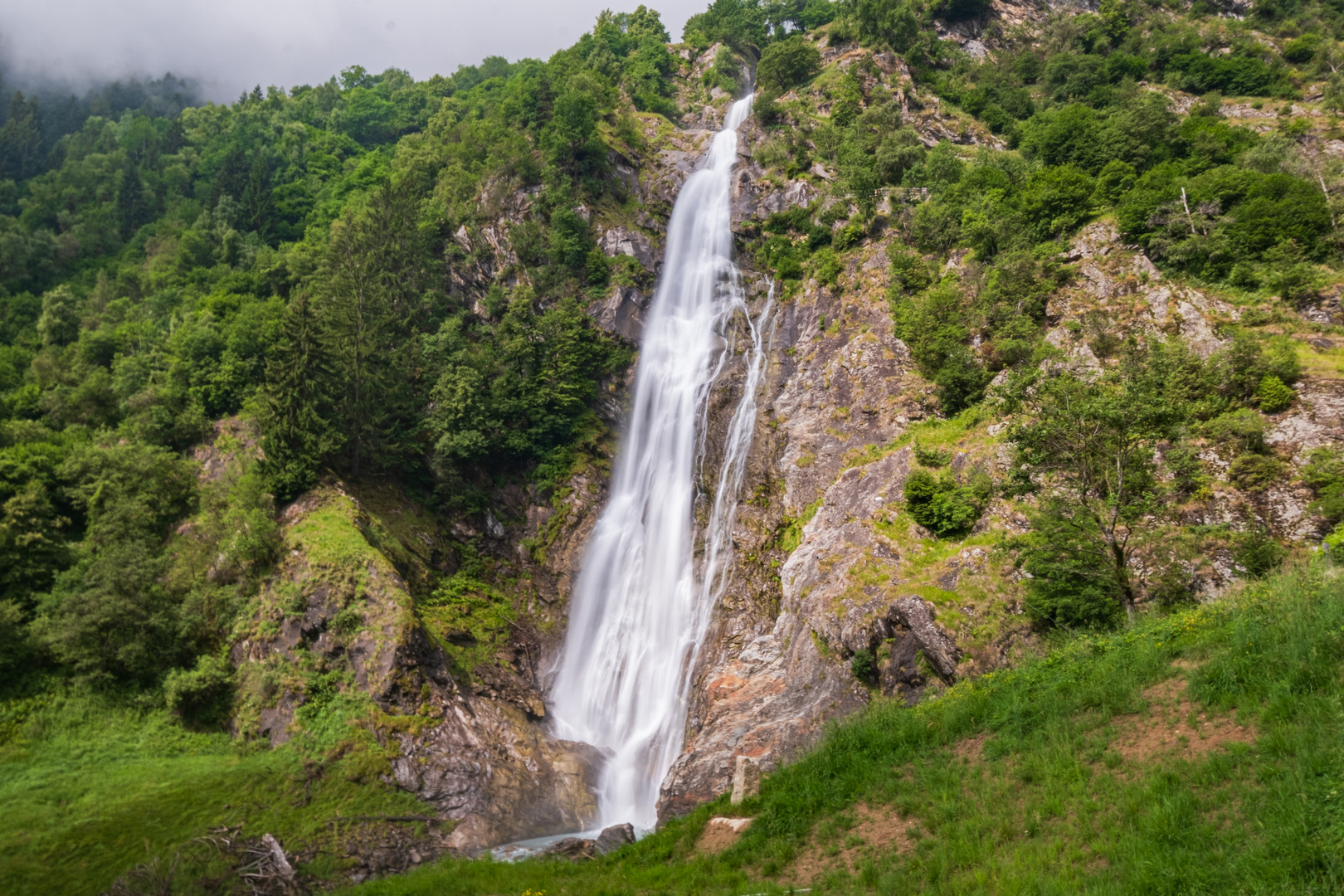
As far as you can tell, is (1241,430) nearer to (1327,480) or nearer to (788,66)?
(1327,480)

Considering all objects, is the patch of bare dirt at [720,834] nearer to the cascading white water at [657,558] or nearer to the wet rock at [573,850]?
the wet rock at [573,850]

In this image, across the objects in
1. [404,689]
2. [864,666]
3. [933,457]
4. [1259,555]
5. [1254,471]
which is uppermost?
[933,457]

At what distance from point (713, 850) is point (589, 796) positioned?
12530mm

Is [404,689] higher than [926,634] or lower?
lower

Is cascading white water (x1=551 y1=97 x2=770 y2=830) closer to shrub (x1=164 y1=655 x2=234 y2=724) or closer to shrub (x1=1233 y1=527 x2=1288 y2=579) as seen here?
shrub (x1=164 y1=655 x2=234 y2=724)

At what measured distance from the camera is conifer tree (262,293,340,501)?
2916 centimetres

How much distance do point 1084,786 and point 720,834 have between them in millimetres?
7128

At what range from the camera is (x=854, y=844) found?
445 inches

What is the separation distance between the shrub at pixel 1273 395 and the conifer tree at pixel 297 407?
3516cm

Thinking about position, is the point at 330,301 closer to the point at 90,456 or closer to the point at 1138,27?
the point at 90,456

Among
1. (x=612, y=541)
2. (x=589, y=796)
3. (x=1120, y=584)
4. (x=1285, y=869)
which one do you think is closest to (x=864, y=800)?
(x=1285, y=869)

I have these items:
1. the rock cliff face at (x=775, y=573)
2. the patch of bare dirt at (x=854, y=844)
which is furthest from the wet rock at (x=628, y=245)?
the patch of bare dirt at (x=854, y=844)

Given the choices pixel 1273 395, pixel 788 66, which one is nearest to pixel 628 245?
pixel 788 66

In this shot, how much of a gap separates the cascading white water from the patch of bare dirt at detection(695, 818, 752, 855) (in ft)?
31.0
